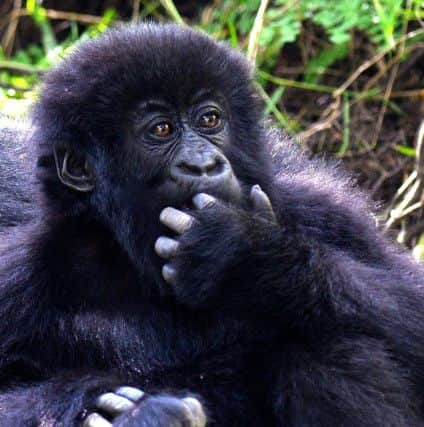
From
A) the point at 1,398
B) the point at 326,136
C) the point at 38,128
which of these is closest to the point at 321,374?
the point at 1,398

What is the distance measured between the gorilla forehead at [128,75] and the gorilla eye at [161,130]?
100mm

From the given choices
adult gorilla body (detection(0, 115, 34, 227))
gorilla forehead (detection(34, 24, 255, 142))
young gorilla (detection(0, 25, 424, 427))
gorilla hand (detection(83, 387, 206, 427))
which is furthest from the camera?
adult gorilla body (detection(0, 115, 34, 227))

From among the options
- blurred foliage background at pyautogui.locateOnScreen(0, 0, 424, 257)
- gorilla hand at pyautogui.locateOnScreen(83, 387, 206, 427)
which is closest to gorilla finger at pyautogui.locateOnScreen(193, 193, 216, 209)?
gorilla hand at pyautogui.locateOnScreen(83, 387, 206, 427)

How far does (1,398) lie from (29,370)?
0.57ft

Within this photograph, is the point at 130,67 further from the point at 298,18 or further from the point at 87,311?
the point at 298,18

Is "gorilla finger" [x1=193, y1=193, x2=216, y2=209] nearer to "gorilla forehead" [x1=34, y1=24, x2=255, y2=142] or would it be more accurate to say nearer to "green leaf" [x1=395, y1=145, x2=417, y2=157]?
"gorilla forehead" [x1=34, y1=24, x2=255, y2=142]

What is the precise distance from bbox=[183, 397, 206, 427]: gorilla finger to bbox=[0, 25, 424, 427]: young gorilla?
0.42ft

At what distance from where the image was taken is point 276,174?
14.6ft

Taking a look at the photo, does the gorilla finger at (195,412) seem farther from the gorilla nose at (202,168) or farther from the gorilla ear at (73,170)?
the gorilla ear at (73,170)

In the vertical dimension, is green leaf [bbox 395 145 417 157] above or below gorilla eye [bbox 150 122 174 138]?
below

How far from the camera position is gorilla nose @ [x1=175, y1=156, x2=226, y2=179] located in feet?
12.1

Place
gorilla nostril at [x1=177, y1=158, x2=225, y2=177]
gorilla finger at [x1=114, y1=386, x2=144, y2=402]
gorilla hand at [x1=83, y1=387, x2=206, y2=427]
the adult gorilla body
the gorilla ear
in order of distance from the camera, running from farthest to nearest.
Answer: the adult gorilla body
the gorilla ear
gorilla nostril at [x1=177, y1=158, x2=225, y2=177]
gorilla finger at [x1=114, y1=386, x2=144, y2=402]
gorilla hand at [x1=83, y1=387, x2=206, y2=427]

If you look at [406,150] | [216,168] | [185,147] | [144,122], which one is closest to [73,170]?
[144,122]

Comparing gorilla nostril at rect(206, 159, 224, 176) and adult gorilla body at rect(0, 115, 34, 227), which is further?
adult gorilla body at rect(0, 115, 34, 227)
